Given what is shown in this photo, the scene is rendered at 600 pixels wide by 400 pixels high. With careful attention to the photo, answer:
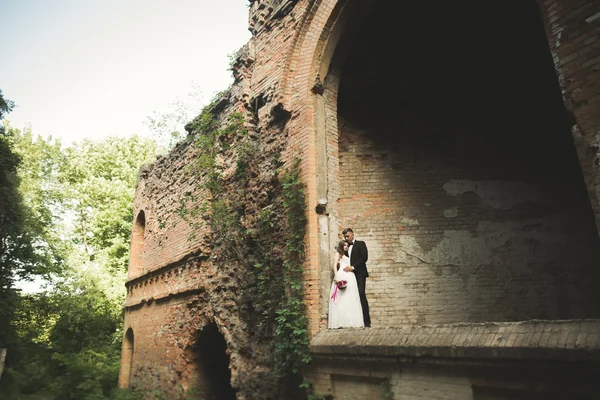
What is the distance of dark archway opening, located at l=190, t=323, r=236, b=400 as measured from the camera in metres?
8.17

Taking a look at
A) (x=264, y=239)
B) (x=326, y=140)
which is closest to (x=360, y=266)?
(x=264, y=239)

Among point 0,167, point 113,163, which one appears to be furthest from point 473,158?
point 113,163

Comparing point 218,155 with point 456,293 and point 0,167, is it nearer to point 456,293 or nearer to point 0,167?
point 456,293

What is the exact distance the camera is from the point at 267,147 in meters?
7.09

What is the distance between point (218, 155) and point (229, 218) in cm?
173

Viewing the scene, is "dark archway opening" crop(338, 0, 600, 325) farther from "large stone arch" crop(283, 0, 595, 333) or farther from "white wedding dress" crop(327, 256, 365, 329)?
"white wedding dress" crop(327, 256, 365, 329)

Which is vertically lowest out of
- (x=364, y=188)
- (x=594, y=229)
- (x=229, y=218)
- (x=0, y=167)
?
(x=594, y=229)

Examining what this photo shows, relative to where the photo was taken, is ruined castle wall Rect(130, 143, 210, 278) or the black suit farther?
ruined castle wall Rect(130, 143, 210, 278)

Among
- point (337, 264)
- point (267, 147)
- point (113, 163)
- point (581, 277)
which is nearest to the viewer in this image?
point (337, 264)

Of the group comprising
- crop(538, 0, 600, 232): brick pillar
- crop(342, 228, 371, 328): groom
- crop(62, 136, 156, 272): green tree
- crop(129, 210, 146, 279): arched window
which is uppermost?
crop(62, 136, 156, 272): green tree

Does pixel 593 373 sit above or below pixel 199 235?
below

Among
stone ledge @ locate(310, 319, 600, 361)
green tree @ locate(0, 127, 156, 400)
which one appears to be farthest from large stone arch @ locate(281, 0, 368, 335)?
green tree @ locate(0, 127, 156, 400)

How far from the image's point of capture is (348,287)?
5430 mm

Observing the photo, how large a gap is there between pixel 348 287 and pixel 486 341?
7.42 feet
